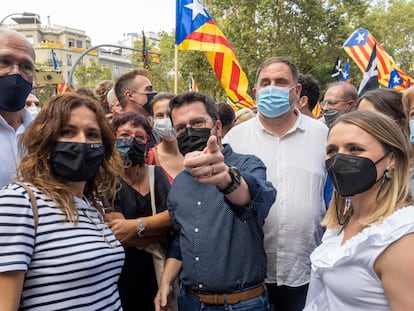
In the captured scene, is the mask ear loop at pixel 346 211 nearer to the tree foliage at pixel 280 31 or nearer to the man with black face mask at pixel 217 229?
the man with black face mask at pixel 217 229

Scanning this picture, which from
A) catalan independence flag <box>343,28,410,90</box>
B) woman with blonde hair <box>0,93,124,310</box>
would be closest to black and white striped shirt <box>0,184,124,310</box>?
woman with blonde hair <box>0,93,124,310</box>

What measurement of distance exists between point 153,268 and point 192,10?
4197 millimetres

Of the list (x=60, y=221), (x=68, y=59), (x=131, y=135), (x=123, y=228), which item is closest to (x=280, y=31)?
(x=131, y=135)

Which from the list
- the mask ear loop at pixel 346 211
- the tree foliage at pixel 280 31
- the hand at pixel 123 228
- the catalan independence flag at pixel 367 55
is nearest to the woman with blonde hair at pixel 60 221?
the hand at pixel 123 228

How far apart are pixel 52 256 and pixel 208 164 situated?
74 cm

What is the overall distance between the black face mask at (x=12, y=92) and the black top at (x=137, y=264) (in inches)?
31.1

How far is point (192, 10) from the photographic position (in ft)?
19.0

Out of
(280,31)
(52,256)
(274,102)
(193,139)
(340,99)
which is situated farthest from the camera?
(280,31)

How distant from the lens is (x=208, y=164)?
176 centimetres

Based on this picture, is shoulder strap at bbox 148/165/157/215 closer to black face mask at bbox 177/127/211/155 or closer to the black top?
the black top

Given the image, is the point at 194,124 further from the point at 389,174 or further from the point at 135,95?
the point at 135,95

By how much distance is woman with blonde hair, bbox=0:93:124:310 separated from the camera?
1566mm

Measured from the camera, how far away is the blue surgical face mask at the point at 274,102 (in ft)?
9.99

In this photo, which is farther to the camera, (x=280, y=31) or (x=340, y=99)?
(x=280, y=31)
